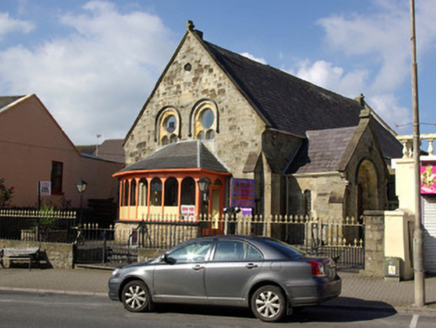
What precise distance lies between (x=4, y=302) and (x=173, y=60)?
18.6m

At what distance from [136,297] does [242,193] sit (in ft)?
36.0

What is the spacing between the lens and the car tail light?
29.4 ft

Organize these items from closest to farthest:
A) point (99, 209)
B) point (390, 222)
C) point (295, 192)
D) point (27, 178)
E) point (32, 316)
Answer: point (32, 316)
point (390, 222)
point (295, 192)
point (27, 178)
point (99, 209)

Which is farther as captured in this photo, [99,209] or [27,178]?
[99,209]

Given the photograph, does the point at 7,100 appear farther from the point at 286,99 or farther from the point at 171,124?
the point at 286,99

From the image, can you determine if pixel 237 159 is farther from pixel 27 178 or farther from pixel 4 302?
pixel 4 302

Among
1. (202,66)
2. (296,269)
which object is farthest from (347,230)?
(296,269)

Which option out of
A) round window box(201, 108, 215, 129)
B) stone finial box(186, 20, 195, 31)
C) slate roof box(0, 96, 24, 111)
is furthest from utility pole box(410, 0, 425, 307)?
slate roof box(0, 96, 24, 111)

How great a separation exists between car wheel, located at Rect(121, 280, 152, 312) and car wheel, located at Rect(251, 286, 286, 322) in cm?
221

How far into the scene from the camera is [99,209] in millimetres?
31719

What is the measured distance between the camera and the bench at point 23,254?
16.9 meters

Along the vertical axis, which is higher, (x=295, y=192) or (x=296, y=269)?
(x=295, y=192)

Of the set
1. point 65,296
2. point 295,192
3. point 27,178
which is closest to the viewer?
point 65,296

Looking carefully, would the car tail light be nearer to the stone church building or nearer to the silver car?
the silver car
